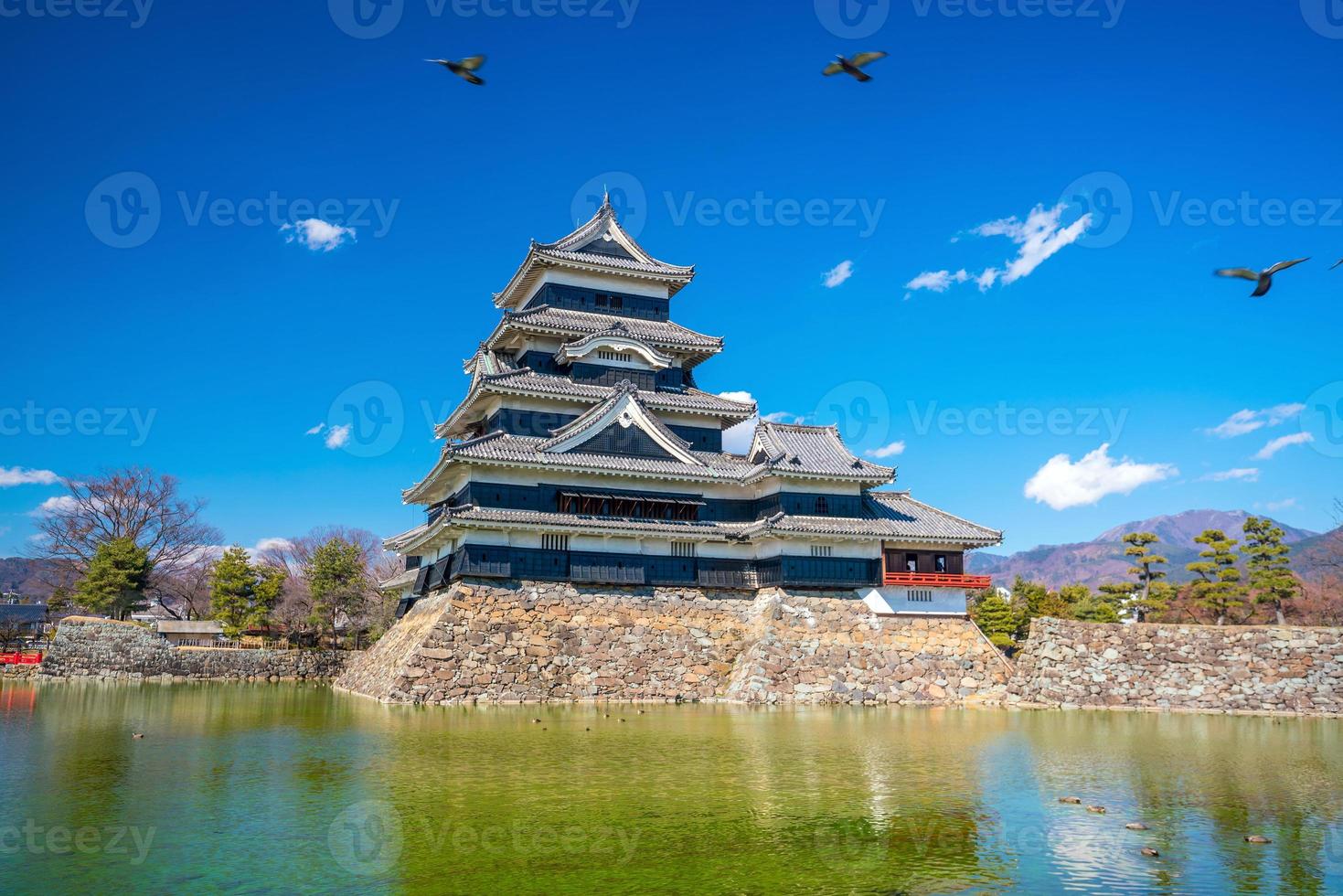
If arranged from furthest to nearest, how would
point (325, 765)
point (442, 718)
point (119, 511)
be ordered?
point (119, 511)
point (442, 718)
point (325, 765)

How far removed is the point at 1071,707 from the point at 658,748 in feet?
55.6

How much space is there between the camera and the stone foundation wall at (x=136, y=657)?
124 feet

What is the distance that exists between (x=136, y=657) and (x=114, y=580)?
5.69m

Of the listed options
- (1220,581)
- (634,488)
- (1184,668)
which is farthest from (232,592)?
(1220,581)

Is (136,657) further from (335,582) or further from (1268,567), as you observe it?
(1268,567)

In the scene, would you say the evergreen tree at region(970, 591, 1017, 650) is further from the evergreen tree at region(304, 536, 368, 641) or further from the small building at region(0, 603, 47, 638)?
the small building at region(0, 603, 47, 638)

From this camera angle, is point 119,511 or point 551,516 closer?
point 551,516

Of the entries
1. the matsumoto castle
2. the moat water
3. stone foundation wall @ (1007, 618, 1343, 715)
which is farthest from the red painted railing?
the moat water

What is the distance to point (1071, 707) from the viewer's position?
95.3 feet

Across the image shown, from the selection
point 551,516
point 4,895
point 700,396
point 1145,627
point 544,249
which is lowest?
point 4,895

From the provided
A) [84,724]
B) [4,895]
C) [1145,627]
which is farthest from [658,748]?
[1145,627]

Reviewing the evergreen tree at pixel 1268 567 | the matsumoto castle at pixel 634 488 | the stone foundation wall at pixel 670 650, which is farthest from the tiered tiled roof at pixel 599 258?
the evergreen tree at pixel 1268 567

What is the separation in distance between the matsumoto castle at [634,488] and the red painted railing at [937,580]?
0.21 feet

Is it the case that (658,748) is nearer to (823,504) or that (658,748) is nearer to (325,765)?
(325,765)
